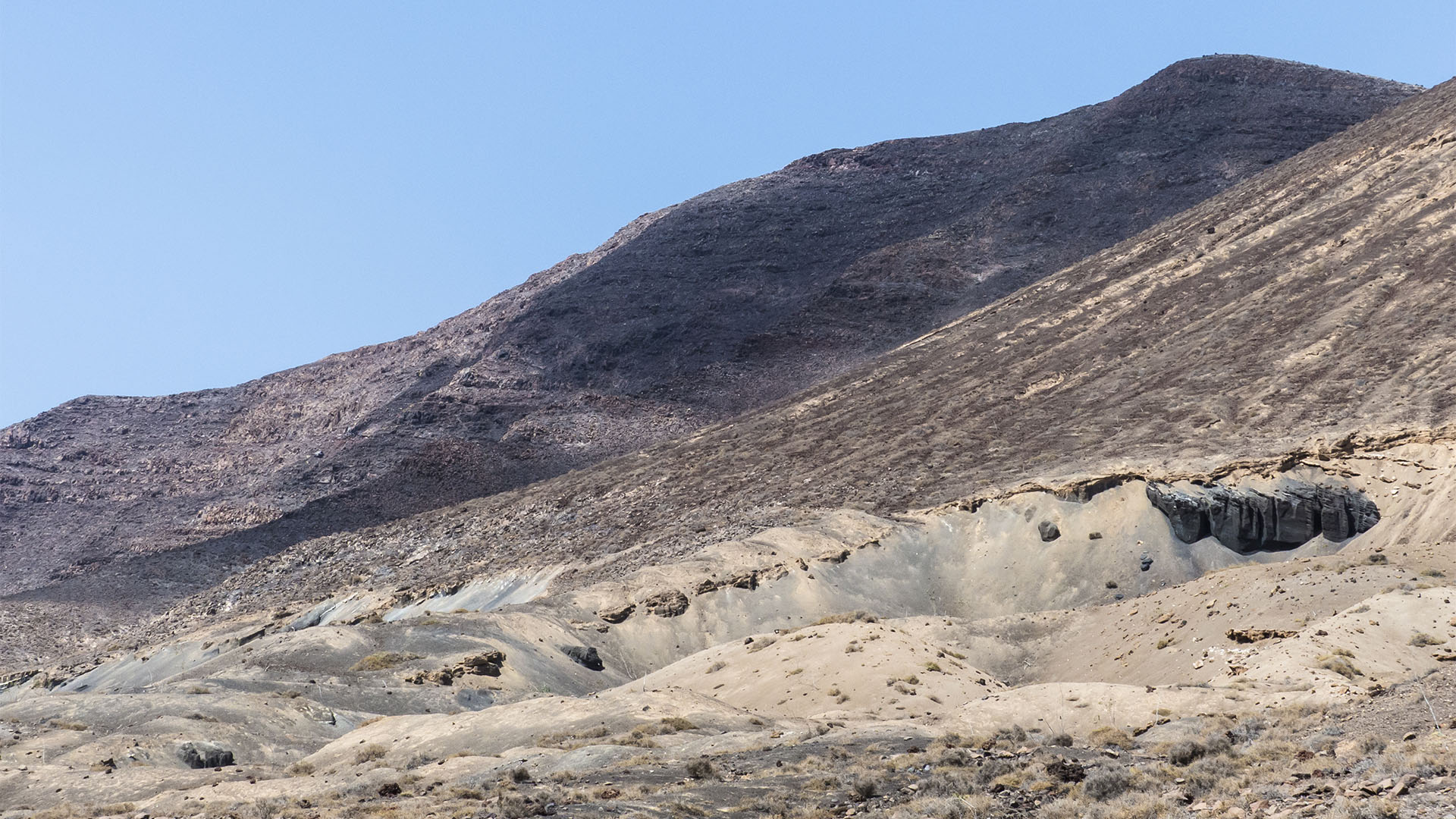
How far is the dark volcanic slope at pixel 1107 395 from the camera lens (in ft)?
137

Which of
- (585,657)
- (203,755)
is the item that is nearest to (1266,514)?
(585,657)

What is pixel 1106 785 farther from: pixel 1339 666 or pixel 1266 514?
pixel 1266 514

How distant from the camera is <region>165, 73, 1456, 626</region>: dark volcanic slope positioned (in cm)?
4181

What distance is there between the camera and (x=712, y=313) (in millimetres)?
90938

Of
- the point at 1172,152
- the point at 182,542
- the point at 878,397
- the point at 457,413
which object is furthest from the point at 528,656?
the point at 1172,152

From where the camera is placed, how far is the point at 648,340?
8831cm

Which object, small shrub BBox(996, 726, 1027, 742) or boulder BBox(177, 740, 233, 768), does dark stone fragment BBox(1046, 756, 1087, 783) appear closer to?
small shrub BBox(996, 726, 1027, 742)

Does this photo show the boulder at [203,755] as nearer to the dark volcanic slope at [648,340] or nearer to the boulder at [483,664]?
the boulder at [483,664]

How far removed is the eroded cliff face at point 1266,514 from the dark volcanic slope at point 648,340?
4307 centimetres

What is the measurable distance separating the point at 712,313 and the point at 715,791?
252 feet

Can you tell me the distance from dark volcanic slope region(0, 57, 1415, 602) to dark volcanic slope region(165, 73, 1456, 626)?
12754 millimetres

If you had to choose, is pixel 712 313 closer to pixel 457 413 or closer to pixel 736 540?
pixel 457 413

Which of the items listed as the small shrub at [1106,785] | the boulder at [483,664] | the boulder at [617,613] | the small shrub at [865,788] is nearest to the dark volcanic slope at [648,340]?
the boulder at [617,613]

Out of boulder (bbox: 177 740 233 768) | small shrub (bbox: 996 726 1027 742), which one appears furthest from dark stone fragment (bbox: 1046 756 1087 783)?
boulder (bbox: 177 740 233 768)
